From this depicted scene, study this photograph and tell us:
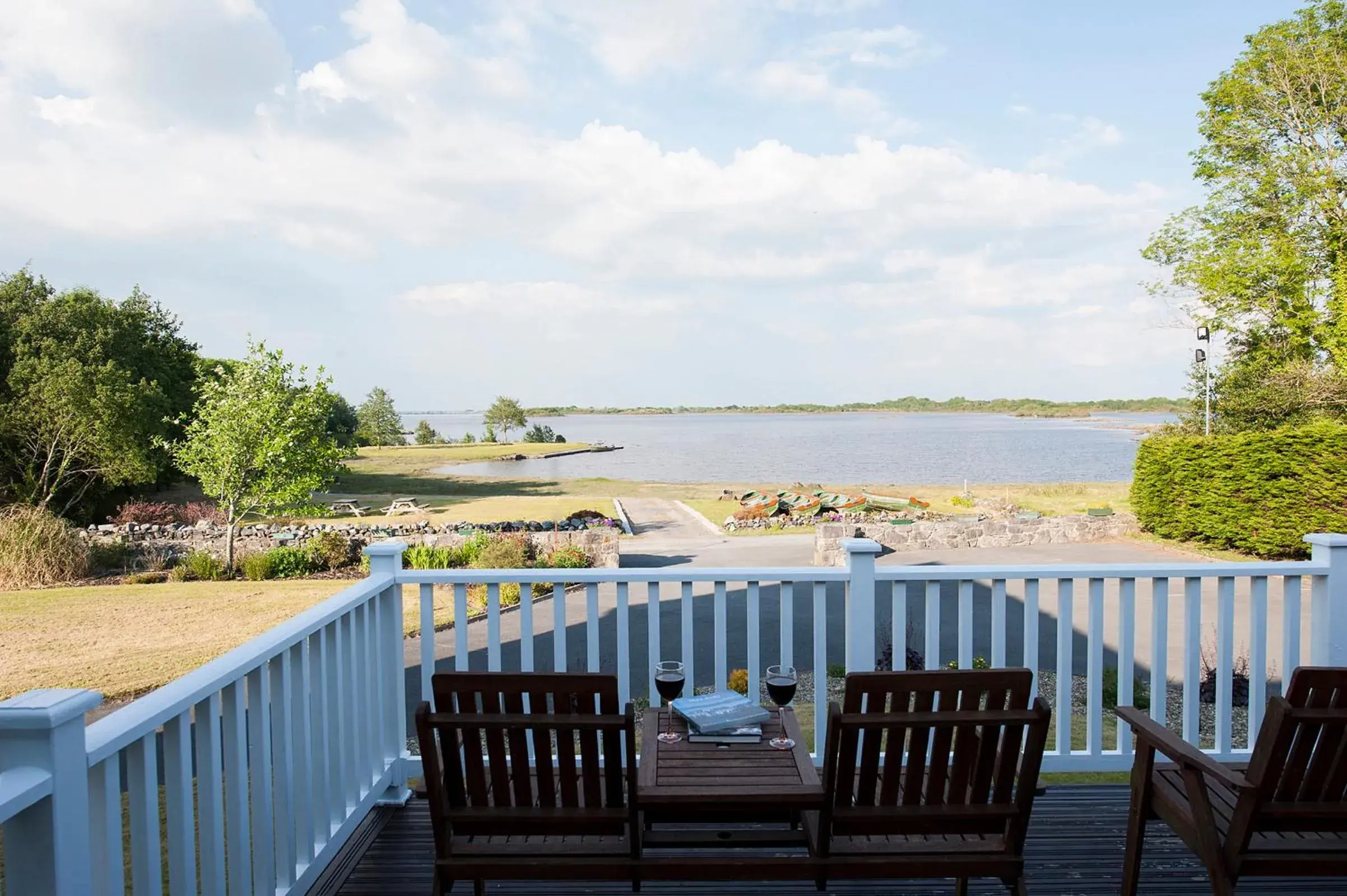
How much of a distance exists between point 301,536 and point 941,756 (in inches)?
711

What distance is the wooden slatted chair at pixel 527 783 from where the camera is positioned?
6.18ft

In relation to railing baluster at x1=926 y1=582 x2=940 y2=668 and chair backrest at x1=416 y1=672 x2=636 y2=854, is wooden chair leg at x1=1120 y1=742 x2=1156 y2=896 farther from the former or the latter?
chair backrest at x1=416 y1=672 x2=636 y2=854

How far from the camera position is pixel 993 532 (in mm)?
16891

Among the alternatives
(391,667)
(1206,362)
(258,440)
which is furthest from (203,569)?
(1206,362)

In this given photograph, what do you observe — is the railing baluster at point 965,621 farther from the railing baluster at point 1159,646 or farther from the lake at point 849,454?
the lake at point 849,454

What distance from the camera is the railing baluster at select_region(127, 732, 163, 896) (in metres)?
1.64

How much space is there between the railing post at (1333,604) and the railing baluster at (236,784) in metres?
3.80

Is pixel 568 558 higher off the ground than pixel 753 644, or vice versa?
pixel 753 644

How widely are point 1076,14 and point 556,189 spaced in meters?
14.6

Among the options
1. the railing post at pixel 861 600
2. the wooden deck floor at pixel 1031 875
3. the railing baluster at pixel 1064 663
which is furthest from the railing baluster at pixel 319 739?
the railing baluster at pixel 1064 663

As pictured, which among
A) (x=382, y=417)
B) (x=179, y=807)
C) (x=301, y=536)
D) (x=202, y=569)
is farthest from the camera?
(x=382, y=417)

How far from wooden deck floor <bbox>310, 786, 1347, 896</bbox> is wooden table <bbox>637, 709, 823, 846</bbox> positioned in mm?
493

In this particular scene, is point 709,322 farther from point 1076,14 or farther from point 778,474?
point 1076,14

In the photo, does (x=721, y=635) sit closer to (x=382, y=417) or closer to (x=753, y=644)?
(x=753, y=644)
